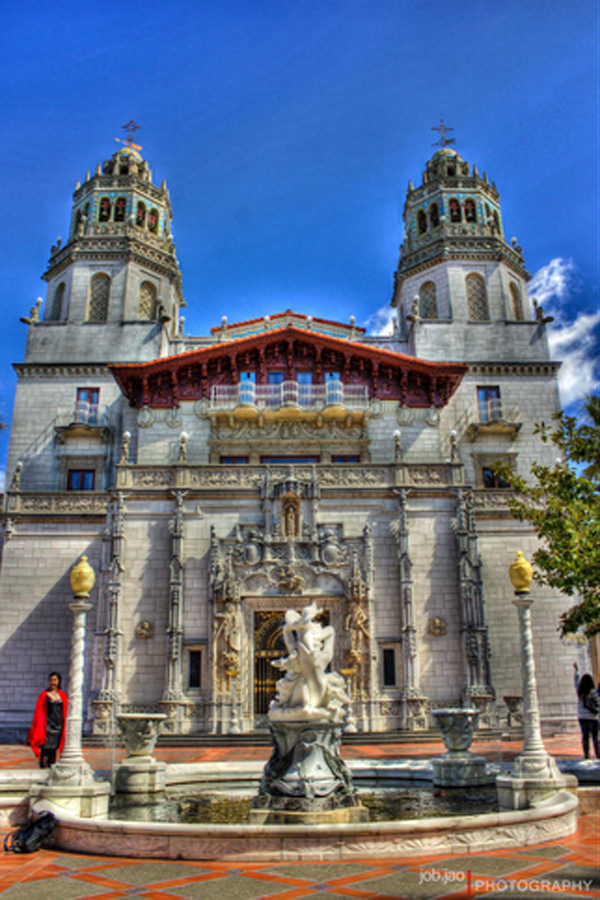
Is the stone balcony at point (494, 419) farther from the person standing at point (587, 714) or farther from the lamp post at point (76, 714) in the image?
the lamp post at point (76, 714)

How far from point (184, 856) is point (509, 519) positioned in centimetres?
2279

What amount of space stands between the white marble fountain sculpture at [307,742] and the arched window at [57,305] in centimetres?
3034

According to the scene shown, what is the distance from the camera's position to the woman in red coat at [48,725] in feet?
42.7

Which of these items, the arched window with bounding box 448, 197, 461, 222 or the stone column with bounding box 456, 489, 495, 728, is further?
the arched window with bounding box 448, 197, 461, 222

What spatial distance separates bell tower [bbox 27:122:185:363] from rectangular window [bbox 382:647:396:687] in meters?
18.6

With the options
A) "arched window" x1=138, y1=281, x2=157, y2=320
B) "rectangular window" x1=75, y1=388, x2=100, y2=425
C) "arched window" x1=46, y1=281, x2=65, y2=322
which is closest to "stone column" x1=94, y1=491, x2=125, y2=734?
"rectangular window" x1=75, y1=388, x2=100, y2=425

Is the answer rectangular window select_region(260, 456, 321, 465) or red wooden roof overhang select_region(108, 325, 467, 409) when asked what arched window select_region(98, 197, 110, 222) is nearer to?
red wooden roof overhang select_region(108, 325, 467, 409)

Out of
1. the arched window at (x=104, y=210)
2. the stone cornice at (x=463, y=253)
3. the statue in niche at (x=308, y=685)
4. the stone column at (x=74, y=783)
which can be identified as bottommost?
the stone column at (x=74, y=783)

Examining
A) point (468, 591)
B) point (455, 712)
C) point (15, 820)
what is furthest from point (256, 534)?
point (15, 820)

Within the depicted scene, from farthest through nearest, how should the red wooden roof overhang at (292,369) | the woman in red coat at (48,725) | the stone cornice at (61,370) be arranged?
the stone cornice at (61,370)
the red wooden roof overhang at (292,369)
the woman in red coat at (48,725)

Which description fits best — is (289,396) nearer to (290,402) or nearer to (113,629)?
(290,402)

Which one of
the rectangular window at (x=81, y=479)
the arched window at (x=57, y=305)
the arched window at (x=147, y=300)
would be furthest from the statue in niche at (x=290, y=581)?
the arched window at (x=57, y=305)

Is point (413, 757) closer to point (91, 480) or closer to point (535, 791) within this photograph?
point (535, 791)

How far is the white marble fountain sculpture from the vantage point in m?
9.96
